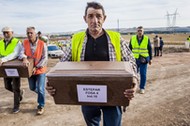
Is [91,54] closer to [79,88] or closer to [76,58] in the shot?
[76,58]

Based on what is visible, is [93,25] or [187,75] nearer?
[93,25]

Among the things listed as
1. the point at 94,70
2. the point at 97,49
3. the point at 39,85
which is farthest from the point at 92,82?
the point at 39,85

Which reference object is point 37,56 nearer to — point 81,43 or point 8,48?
point 8,48

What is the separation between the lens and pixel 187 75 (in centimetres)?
943

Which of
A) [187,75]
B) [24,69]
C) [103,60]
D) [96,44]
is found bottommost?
A: [187,75]

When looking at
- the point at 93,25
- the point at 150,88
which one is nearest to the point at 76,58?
the point at 93,25

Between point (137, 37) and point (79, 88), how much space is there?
507 cm

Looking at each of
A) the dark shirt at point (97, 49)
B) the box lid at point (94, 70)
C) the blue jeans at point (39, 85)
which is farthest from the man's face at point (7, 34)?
the box lid at point (94, 70)

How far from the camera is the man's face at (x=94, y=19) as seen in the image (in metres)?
2.60

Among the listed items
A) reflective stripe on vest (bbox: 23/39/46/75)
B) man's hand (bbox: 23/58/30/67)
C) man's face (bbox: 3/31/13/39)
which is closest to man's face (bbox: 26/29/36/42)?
reflective stripe on vest (bbox: 23/39/46/75)

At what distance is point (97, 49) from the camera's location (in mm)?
2729

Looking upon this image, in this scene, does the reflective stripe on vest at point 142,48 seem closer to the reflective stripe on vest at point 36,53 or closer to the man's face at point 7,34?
the reflective stripe on vest at point 36,53

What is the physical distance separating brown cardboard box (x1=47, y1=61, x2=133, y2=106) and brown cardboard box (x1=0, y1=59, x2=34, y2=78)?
8.05ft

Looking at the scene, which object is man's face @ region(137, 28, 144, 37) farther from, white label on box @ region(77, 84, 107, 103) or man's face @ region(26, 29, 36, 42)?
white label on box @ region(77, 84, 107, 103)
